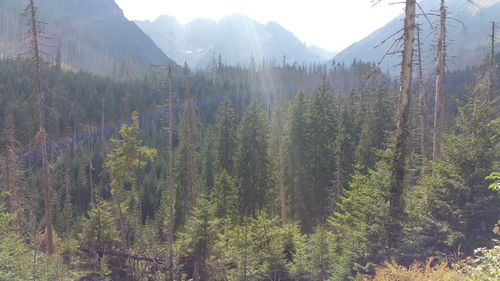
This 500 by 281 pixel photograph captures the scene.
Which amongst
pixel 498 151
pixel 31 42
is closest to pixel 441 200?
pixel 498 151

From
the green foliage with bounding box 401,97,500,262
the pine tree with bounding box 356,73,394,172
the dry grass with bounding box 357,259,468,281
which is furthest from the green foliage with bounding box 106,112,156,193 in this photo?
the dry grass with bounding box 357,259,468,281

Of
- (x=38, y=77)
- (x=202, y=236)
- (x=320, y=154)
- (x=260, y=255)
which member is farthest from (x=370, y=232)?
(x=320, y=154)

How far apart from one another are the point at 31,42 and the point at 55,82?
94475 mm

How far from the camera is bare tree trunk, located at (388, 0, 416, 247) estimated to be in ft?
30.1

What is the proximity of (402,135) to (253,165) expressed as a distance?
20.6 metres

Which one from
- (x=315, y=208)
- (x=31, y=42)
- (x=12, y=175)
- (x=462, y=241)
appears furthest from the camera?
(x=315, y=208)

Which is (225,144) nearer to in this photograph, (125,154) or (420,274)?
(125,154)

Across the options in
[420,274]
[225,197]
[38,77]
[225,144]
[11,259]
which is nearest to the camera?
[420,274]

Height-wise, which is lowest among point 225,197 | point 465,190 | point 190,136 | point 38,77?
point 225,197

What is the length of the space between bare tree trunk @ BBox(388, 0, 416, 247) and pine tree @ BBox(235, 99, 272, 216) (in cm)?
1928

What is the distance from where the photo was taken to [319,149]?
30.4 meters

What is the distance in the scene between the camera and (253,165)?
97.7 feet

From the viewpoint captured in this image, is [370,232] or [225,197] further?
[225,197]

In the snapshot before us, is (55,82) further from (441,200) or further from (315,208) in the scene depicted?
(441,200)
